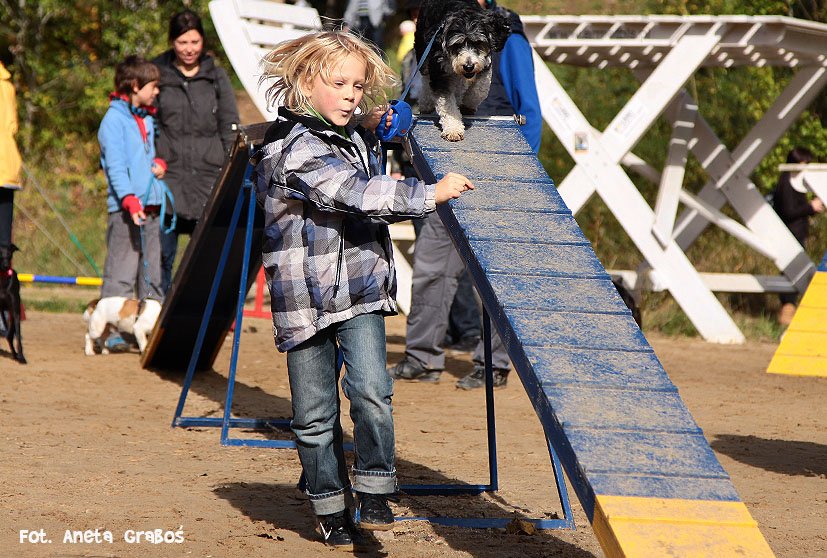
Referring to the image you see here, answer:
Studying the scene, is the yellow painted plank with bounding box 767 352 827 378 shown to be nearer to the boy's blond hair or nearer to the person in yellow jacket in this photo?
the boy's blond hair

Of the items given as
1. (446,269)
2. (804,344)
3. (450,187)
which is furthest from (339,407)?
(446,269)

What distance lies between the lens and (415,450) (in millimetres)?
5684

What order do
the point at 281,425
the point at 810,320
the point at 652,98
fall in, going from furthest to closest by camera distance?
the point at 652,98, the point at 281,425, the point at 810,320

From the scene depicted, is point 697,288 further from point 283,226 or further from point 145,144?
point 283,226

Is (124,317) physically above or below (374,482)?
below

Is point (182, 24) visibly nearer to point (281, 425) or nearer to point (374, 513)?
point (281, 425)

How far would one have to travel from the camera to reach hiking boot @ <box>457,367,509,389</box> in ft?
24.1

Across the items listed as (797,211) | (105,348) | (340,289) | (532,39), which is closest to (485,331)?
(340,289)

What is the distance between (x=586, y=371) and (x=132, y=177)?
540 centimetres

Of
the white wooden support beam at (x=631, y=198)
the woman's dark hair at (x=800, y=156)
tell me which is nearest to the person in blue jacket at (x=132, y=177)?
the white wooden support beam at (x=631, y=198)

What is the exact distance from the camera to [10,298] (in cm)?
773

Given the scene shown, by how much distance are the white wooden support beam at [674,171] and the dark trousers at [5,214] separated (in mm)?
5519

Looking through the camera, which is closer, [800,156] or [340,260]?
[340,260]

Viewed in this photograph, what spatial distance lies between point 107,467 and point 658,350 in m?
5.51
